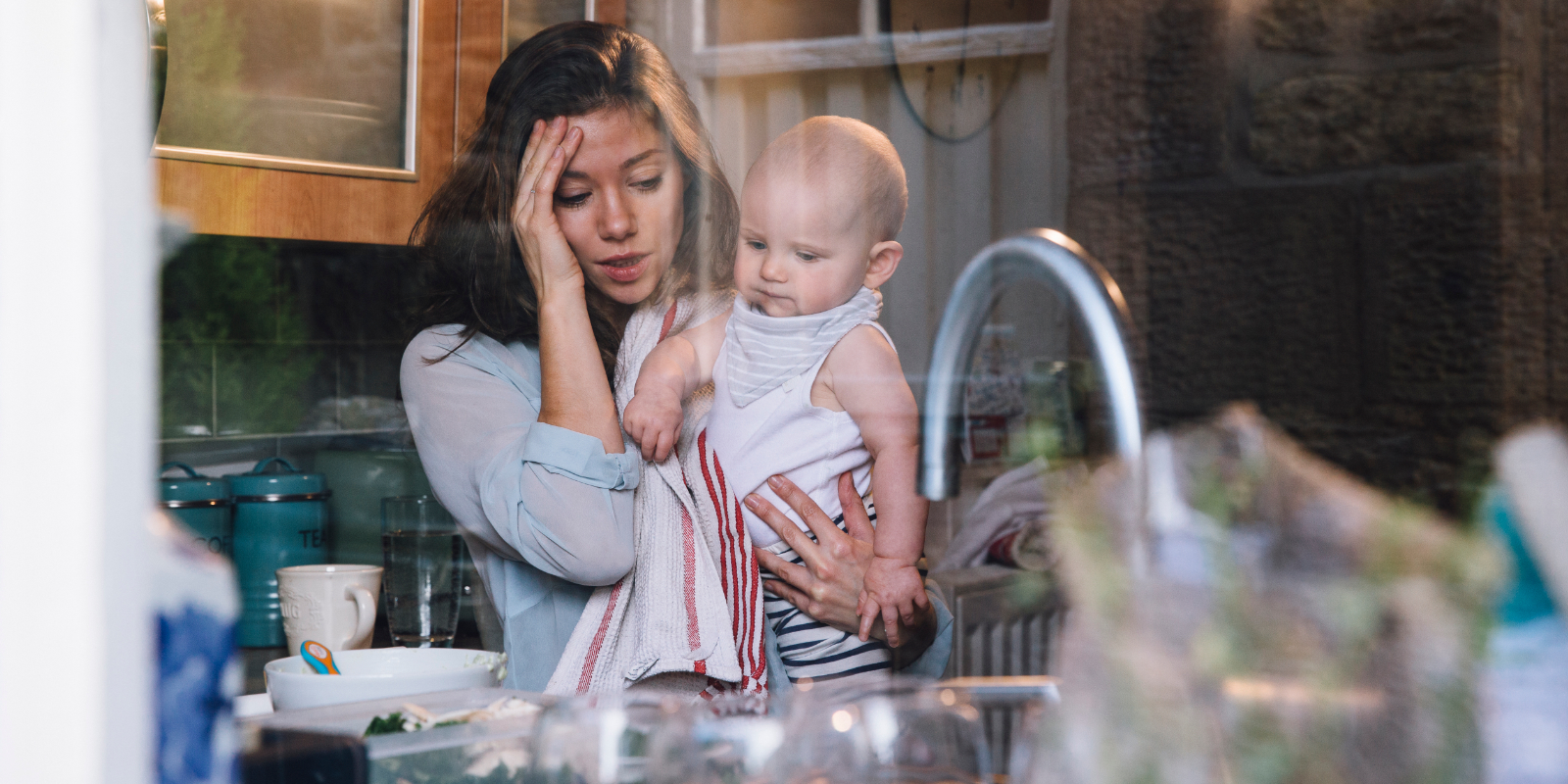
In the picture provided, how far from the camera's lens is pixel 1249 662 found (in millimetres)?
439

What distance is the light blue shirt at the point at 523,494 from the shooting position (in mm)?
702

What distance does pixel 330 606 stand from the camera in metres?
0.80

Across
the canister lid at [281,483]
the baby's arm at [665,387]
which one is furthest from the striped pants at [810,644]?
the canister lid at [281,483]

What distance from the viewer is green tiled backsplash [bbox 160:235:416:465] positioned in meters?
0.82

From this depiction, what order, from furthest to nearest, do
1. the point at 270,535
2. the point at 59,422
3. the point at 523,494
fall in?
1. the point at 270,535
2. the point at 523,494
3. the point at 59,422

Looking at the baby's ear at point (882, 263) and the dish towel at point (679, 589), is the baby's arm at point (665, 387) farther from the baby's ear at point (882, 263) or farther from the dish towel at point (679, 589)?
the baby's ear at point (882, 263)

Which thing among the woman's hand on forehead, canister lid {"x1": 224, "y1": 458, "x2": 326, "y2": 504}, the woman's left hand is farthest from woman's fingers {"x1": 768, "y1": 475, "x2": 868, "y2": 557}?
canister lid {"x1": 224, "y1": 458, "x2": 326, "y2": 504}

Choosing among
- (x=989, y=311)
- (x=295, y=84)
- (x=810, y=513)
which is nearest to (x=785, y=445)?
(x=810, y=513)

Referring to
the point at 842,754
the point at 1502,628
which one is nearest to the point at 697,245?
the point at 842,754

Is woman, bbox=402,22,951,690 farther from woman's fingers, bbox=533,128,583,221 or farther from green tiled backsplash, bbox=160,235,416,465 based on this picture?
green tiled backsplash, bbox=160,235,416,465

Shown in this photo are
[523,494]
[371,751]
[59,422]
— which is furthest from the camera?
[523,494]

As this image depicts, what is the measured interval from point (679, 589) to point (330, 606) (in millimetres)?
305

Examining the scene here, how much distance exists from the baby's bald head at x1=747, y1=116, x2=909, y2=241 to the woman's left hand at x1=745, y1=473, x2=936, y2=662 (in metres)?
0.16

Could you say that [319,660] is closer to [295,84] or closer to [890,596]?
[890,596]
